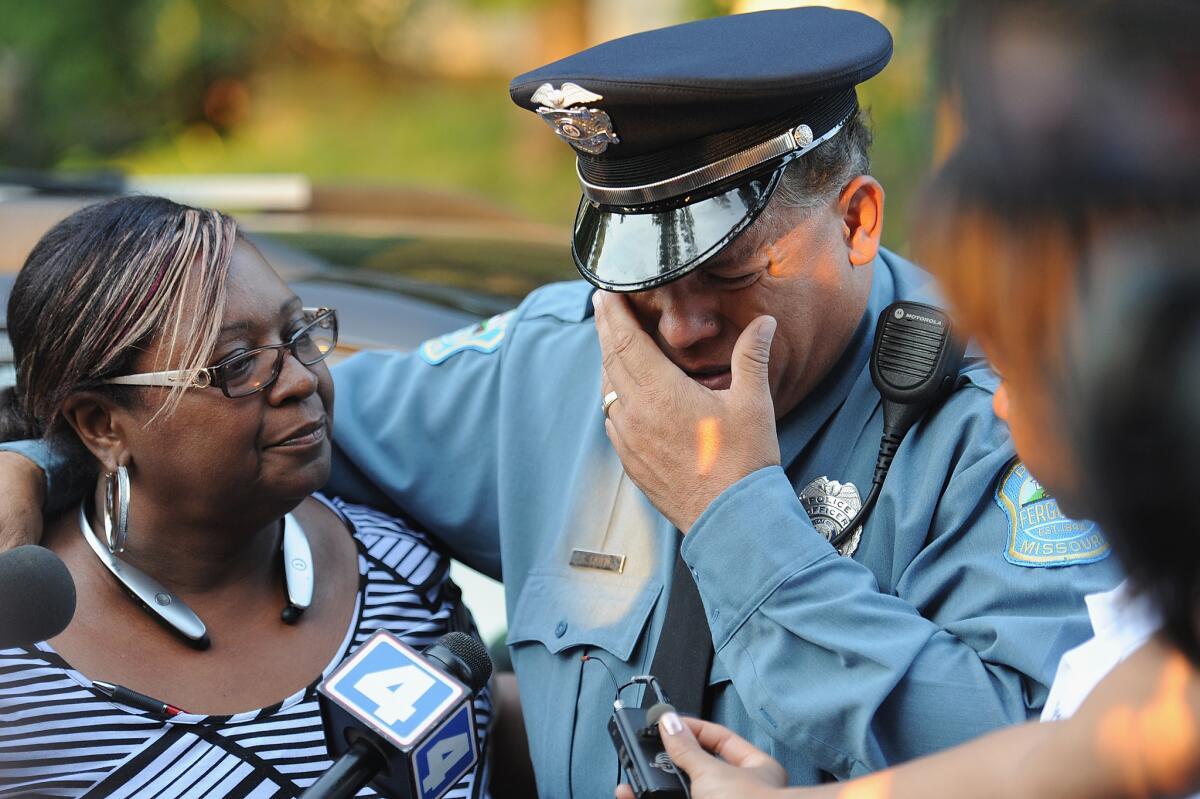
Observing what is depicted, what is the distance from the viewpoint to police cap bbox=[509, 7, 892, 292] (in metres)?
2.02

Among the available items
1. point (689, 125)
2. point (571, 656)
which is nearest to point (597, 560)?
point (571, 656)

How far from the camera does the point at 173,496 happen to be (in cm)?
216

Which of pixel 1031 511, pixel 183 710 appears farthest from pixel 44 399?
pixel 1031 511

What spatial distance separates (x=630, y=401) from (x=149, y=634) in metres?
0.83

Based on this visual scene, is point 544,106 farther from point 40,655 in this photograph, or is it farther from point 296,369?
point 40,655

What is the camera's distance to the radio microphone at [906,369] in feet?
6.81

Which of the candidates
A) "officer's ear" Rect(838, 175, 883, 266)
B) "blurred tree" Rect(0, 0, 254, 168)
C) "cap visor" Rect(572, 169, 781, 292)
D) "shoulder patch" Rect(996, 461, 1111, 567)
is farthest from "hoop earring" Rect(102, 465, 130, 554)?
"blurred tree" Rect(0, 0, 254, 168)

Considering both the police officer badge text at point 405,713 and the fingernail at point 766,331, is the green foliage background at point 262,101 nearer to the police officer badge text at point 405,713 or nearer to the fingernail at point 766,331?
the fingernail at point 766,331

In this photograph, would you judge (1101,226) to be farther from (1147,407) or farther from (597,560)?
(597,560)

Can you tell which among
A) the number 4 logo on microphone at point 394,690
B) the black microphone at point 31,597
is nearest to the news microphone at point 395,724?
the number 4 logo on microphone at point 394,690

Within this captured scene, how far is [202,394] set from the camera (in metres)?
2.12

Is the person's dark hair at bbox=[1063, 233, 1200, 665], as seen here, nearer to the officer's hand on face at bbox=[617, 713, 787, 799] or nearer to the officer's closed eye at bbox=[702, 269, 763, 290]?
the officer's hand on face at bbox=[617, 713, 787, 799]

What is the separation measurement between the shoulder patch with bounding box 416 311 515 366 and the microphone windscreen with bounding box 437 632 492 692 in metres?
1.04

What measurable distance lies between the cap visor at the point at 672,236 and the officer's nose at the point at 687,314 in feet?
0.17
